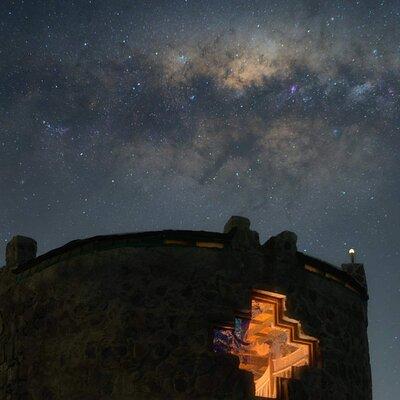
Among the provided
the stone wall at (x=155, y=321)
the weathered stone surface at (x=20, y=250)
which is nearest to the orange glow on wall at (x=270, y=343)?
the stone wall at (x=155, y=321)

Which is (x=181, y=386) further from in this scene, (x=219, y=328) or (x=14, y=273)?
(x=14, y=273)

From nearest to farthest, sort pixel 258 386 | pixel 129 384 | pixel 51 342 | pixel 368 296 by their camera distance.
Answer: pixel 129 384, pixel 51 342, pixel 368 296, pixel 258 386

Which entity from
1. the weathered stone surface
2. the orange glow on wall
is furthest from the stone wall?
the weathered stone surface

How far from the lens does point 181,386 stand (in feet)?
33.0

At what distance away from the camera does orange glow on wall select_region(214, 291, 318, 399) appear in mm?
11320

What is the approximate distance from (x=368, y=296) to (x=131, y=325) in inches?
232

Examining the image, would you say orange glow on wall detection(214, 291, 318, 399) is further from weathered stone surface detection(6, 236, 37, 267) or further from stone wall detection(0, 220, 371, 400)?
weathered stone surface detection(6, 236, 37, 267)

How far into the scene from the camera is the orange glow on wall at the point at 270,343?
11.3m

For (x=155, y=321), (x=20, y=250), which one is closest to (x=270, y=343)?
(x=155, y=321)

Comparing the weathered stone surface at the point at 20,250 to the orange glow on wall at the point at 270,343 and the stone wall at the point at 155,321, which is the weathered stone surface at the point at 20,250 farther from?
the orange glow on wall at the point at 270,343

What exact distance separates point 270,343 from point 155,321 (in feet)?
18.4

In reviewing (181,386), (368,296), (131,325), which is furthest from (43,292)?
(368,296)

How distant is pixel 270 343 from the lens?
1520cm

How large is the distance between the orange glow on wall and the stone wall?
0.71ft
